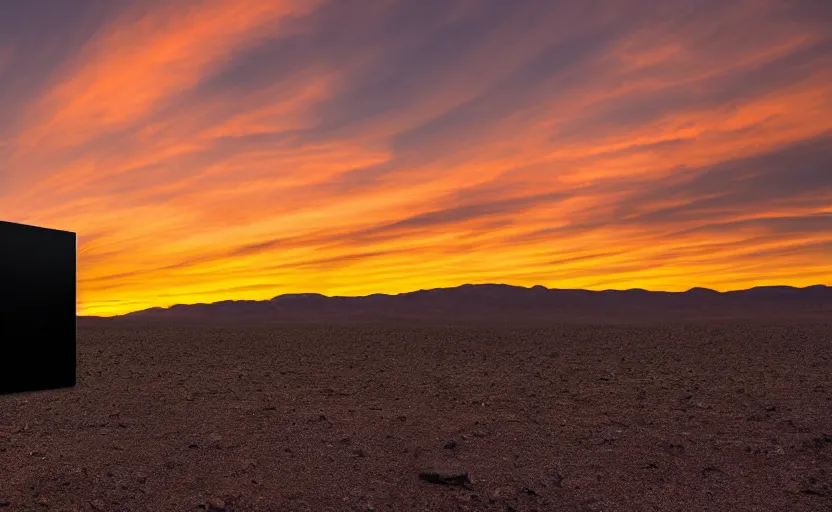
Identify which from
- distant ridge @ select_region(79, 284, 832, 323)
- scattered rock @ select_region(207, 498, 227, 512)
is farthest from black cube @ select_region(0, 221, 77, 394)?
distant ridge @ select_region(79, 284, 832, 323)

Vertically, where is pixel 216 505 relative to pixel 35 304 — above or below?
below

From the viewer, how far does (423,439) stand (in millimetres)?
10969

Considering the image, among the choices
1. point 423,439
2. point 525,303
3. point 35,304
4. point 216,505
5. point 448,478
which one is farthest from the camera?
point 525,303

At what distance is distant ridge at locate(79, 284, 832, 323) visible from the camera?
151500mm

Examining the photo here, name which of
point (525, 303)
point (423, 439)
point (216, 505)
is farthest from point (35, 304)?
point (525, 303)

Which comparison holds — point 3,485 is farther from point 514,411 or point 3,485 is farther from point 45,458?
point 514,411

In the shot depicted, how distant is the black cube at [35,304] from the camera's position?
43.2 ft

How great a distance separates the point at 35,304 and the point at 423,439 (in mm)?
8545

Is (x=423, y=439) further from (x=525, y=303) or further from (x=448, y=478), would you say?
(x=525, y=303)

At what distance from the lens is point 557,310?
6019 inches

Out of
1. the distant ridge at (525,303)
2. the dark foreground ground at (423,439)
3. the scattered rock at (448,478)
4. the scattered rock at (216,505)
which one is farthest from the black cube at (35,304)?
the distant ridge at (525,303)

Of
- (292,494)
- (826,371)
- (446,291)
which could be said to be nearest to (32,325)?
(292,494)

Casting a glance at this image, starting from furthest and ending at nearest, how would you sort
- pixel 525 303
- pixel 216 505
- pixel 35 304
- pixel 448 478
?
pixel 525 303, pixel 35 304, pixel 448 478, pixel 216 505

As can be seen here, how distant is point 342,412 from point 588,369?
30.8 ft
